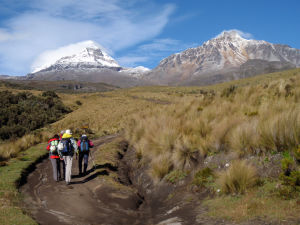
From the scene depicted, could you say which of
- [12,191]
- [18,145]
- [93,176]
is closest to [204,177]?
[93,176]

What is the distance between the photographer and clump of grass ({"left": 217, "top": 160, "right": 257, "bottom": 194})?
19.8 feet

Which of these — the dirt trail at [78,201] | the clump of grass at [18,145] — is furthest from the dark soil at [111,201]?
the clump of grass at [18,145]

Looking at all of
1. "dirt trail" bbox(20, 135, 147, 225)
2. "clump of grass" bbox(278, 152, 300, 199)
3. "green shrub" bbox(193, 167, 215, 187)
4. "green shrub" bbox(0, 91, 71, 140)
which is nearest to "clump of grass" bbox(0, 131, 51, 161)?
"dirt trail" bbox(20, 135, 147, 225)

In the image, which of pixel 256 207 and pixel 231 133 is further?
pixel 231 133

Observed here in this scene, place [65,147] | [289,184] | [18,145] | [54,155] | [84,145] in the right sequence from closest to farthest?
1. [289,184]
2. [65,147]
3. [54,155]
4. [84,145]
5. [18,145]

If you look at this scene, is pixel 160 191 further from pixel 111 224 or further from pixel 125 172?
pixel 125 172

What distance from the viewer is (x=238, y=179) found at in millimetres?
6137

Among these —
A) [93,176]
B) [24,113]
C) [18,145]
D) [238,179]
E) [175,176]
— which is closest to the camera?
[238,179]

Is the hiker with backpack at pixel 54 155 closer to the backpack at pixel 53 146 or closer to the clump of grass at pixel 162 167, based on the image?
the backpack at pixel 53 146

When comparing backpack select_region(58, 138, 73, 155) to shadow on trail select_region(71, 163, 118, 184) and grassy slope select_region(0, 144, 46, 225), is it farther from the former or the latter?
grassy slope select_region(0, 144, 46, 225)

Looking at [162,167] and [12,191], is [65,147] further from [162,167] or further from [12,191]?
[162,167]

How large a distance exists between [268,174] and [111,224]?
4.10m

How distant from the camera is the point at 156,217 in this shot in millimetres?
7016

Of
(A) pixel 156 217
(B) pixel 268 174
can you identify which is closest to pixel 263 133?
(B) pixel 268 174
